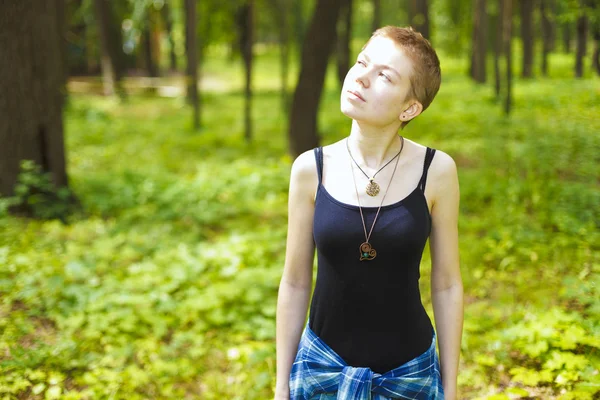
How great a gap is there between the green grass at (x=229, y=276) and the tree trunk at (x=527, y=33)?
1137 centimetres

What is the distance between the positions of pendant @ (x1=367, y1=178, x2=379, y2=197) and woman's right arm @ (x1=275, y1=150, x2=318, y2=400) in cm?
20

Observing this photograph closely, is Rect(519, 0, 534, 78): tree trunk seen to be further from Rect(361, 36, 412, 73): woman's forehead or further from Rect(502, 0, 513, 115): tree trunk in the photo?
Rect(361, 36, 412, 73): woman's forehead

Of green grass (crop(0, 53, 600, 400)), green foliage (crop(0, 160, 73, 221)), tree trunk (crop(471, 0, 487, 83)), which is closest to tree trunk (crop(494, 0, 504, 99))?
tree trunk (crop(471, 0, 487, 83))

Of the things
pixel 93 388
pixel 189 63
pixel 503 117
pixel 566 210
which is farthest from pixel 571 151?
pixel 189 63

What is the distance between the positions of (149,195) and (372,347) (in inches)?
262

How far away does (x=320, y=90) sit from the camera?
10148mm

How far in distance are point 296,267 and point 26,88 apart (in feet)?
18.3

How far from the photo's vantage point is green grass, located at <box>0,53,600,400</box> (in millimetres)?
3914

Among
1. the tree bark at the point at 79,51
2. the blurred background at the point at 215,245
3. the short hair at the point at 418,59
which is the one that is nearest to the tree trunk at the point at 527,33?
the blurred background at the point at 215,245

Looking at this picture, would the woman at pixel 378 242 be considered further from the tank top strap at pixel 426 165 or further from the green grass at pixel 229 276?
the green grass at pixel 229 276

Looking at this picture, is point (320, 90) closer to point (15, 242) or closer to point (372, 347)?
point (15, 242)

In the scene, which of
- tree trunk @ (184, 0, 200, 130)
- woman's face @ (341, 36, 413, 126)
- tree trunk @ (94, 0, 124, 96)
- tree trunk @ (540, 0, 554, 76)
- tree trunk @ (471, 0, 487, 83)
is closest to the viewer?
woman's face @ (341, 36, 413, 126)

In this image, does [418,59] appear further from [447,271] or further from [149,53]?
[149,53]

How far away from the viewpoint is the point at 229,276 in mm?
5785
